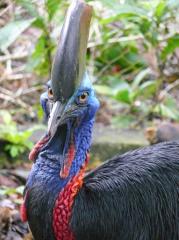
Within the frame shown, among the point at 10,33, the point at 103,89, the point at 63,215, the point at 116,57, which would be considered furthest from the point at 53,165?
the point at 116,57

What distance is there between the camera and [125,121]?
23.6 ft

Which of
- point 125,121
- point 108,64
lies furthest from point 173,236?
point 108,64

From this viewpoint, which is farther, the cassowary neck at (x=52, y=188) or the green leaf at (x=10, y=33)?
the green leaf at (x=10, y=33)

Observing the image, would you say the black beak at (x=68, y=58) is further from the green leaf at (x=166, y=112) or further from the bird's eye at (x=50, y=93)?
the green leaf at (x=166, y=112)

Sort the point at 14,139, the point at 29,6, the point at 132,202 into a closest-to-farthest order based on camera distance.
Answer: the point at 132,202, the point at 29,6, the point at 14,139

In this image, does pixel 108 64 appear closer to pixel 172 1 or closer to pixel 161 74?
pixel 161 74

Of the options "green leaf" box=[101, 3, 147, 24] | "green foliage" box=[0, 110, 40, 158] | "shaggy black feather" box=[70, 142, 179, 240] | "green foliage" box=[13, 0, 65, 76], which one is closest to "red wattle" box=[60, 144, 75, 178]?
"shaggy black feather" box=[70, 142, 179, 240]

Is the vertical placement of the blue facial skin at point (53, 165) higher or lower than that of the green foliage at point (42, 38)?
lower

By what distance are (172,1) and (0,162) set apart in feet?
6.45

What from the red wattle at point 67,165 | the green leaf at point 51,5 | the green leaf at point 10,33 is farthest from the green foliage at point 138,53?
the red wattle at point 67,165

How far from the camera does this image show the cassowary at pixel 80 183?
3645 millimetres

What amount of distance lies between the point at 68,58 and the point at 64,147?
434 mm

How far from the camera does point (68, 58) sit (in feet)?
11.9

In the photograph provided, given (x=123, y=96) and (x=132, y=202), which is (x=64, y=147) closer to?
(x=132, y=202)
